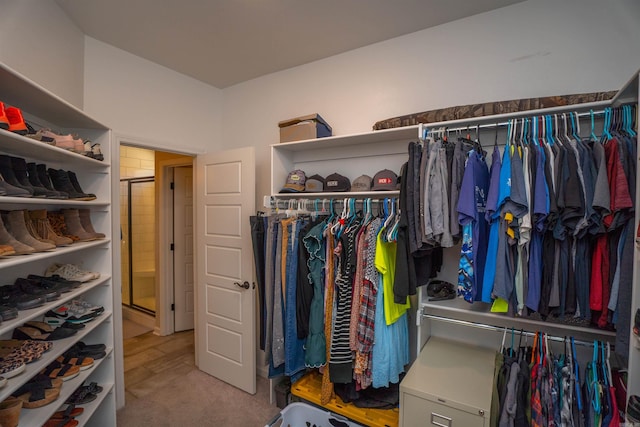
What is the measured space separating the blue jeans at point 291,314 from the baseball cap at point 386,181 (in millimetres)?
626

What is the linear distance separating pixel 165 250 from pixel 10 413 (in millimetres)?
2425

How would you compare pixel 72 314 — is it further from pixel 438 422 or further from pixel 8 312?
pixel 438 422

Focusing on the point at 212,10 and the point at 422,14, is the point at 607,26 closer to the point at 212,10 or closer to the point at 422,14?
the point at 422,14

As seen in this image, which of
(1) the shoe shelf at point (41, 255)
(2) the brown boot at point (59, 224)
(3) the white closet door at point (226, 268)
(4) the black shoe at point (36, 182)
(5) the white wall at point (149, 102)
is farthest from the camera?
(3) the white closet door at point (226, 268)

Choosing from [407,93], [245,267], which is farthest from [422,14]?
[245,267]

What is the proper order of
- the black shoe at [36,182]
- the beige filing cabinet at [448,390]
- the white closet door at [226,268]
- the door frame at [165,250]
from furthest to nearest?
the door frame at [165,250]
the white closet door at [226,268]
the black shoe at [36,182]
the beige filing cabinet at [448,390]

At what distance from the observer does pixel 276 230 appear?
84.3 inches

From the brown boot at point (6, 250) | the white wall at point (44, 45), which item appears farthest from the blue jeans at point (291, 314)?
the white wall at point (44, 45)

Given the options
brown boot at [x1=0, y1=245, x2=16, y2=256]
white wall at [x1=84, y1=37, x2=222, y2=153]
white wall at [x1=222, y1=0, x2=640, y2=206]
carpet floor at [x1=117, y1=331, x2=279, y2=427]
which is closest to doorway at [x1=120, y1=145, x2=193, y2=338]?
white wall at [x1=84, y1=37, x2=222, y2=153]

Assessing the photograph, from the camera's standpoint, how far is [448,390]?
1.49 meters

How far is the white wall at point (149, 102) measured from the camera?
89.4 inches

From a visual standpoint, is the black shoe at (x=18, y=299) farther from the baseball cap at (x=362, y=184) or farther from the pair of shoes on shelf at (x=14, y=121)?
the baseball cap at (x=362, y=184)

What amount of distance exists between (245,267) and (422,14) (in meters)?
2.27

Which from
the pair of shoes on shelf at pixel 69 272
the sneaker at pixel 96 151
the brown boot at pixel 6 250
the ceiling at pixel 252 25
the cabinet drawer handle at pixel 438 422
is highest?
the ceiling at pixel 252 25
